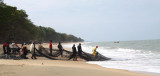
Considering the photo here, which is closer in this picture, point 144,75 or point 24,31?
point 144,75

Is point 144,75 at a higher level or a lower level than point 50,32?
lower

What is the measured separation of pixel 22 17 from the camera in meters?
58.8

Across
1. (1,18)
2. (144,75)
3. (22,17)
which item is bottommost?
(144,75)

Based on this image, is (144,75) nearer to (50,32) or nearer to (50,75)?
(50,75)

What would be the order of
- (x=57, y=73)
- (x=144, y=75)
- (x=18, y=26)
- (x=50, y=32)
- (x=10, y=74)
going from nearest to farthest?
(x=10, y=74), (x=57, y=73), (x=144, y=75), (x=18, y=26), (x=50, y=32)

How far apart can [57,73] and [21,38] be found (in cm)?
5625

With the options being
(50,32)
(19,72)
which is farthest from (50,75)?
(50,32)

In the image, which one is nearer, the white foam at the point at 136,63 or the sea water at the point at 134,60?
the white foam at the point at 136,63

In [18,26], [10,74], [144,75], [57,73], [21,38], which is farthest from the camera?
[21,38]

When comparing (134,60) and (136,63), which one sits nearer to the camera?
(136,63)

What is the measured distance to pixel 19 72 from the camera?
7.15 m

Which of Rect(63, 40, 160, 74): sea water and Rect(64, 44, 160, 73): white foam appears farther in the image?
Rect(63, 40, 160, 74): sea water

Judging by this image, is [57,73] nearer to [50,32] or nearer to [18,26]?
[18,26]

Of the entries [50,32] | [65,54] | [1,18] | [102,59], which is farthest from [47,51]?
[50,32]
